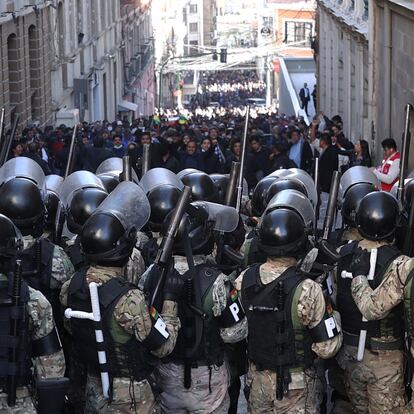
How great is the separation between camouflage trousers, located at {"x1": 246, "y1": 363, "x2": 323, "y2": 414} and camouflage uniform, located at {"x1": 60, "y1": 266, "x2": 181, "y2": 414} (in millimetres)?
610

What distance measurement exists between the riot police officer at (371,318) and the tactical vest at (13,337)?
76.0 inches

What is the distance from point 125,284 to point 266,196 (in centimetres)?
271

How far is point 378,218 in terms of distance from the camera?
24.8 feet

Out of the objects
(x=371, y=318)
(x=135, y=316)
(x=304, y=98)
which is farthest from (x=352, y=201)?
(x=304, y=98)

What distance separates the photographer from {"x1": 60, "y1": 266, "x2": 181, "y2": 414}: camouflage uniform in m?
6.68

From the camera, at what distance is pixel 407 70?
18797 millimetres

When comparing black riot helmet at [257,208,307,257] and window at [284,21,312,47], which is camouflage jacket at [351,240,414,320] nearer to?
black riot helmet at [257,208,307,257]

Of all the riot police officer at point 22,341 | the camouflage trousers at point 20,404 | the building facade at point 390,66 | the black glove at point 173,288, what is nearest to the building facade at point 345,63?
the building facade at point 390,66

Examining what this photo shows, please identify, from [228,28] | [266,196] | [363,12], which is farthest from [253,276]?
[228,28]

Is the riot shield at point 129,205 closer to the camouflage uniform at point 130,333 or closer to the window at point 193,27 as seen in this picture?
the camouflage uniform at point 130,333

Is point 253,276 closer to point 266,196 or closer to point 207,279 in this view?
Result: point 207,279

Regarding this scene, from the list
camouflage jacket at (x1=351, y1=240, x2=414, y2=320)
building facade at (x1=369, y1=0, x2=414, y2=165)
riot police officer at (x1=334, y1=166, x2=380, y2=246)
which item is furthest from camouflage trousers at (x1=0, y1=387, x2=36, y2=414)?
building facade at (x1=369, y1=0, x2=414, y2=165)

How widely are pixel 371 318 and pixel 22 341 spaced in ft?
6.50

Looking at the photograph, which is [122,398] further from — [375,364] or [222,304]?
[375,364]
